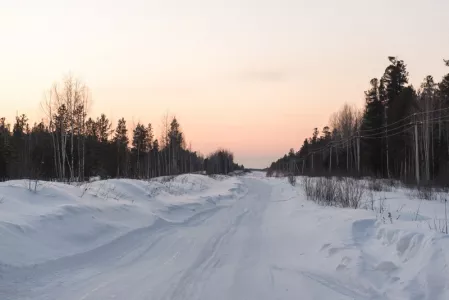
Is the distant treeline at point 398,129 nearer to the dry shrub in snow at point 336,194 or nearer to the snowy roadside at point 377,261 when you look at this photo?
the dry shrub in snow at point 336,194

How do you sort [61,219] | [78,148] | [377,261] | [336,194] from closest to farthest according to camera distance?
[377,261], [61,219], [336,194], [78,148]

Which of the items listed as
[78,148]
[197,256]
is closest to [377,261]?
[197,256]

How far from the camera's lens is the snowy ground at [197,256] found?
541 centimetres

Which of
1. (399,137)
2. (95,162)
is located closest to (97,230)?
(399,137)

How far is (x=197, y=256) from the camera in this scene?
25.3ft

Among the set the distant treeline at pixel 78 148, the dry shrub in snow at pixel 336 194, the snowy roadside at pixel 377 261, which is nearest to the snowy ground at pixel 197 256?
the snowy roadside at pixel 377 261

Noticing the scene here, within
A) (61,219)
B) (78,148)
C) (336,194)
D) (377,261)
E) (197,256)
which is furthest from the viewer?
(78,148)

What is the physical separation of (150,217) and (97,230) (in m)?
3.10

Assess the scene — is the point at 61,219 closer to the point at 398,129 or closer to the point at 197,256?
the point at 197,256

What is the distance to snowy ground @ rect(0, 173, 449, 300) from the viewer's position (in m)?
5.41

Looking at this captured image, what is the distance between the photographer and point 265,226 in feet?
40.8

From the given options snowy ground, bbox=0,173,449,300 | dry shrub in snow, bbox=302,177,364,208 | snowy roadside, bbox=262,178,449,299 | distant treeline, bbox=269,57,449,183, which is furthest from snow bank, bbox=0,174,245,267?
distant treeline, bbox=269,57,449,183

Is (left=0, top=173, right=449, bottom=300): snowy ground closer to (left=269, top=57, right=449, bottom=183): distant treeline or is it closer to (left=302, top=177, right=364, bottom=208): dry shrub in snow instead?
(left=302, top=177, right=364, bottom=208): dry shrub in snow

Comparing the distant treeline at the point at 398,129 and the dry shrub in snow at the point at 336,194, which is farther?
the distant treeline at the point at 398,129
